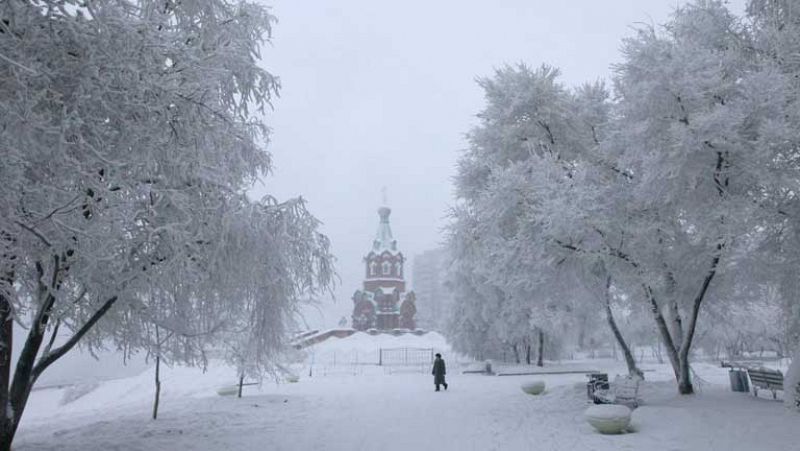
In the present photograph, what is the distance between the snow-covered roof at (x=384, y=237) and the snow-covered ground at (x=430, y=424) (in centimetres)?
4273

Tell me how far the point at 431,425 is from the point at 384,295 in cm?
4682

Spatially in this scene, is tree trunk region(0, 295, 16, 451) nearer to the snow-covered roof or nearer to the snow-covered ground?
the snow-covered ground

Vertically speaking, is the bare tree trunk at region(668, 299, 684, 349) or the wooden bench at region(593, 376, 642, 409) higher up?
the bare tree trunk at region(668, 299, 684, 349)

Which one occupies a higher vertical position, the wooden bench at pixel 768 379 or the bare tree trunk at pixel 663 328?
the bare tree trunk at pixel 663 328

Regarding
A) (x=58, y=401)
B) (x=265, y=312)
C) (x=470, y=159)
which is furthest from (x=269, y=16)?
(x=58, y=401)

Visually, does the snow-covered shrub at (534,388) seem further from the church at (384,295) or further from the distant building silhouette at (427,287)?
the distant building silhouette at (427,287)

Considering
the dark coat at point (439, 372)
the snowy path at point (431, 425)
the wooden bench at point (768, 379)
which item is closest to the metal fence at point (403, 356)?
the dark coat at point (439, 372)

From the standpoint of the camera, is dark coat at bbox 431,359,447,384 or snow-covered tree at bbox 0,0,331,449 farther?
dark coat at bbox 431,359,447,384

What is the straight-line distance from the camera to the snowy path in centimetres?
929

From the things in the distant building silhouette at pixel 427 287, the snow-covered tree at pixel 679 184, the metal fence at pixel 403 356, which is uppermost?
the distant building silhouette at pixel 427 287

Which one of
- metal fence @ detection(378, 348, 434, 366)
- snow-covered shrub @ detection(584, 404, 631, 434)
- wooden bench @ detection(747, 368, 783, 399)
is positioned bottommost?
snow-covered shrub @ detection(584, 404, 631, 434)

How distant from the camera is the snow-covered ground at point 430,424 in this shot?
9312 mm

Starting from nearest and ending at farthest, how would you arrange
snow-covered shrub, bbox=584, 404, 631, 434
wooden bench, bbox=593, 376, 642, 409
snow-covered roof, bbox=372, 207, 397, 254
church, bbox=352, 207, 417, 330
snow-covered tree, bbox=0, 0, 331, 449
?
snow-covered tree, bbox=0, 0, 331, 449 → snow-covered shrub, bbox=584, 404, 631, 434 → wooden bench, bbox=593, 376, 642, 409 → church, bbox=352, 207, 417, 330 → snow-covered roof, bbox=372, 207, 397, 254

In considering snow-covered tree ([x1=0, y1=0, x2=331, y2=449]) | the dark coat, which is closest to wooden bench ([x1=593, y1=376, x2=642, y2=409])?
the dark coat
